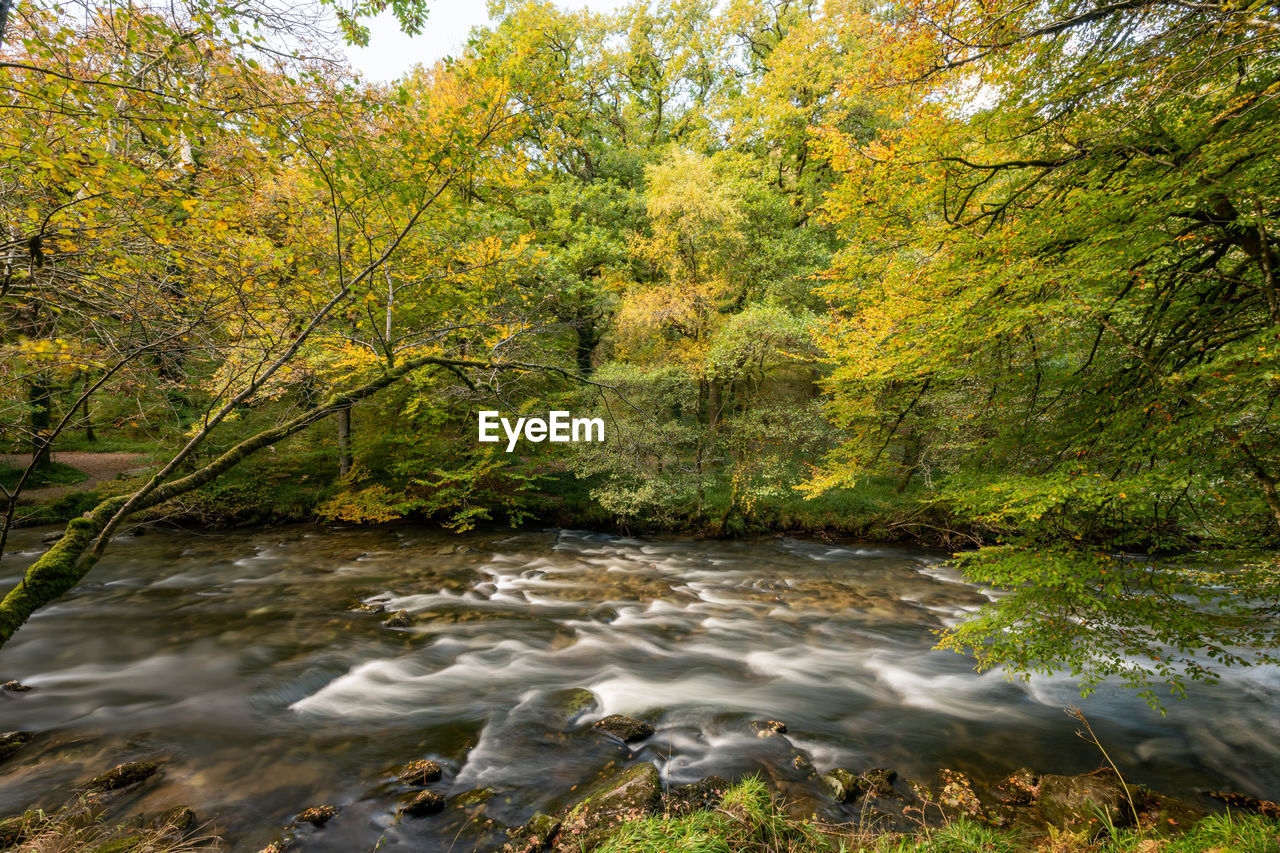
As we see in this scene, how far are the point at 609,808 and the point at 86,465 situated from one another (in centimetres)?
2081

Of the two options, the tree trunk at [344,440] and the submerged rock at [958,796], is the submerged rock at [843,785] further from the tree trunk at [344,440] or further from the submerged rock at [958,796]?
the tree trunk at [344,440]

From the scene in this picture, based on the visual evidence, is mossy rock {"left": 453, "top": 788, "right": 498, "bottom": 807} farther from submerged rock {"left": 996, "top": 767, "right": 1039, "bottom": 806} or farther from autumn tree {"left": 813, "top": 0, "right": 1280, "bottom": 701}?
autumn tree {"left": 813, "top": 0, "right": 1280, "bottom": 701}

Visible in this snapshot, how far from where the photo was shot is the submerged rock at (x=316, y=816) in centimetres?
371

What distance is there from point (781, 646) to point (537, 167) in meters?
15.8

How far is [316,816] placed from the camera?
12.2ft

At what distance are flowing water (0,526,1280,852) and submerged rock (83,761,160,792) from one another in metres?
0.16

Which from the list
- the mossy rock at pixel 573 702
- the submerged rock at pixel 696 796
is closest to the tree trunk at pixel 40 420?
the submerged rock at pixel 696 796

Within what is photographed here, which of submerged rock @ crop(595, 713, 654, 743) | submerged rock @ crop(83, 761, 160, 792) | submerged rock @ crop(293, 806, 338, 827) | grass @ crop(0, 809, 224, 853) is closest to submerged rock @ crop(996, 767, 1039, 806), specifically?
submerged rock @ crop(595, 713, 654, 743)

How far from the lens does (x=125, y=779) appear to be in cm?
394

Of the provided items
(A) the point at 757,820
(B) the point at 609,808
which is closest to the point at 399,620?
(B) the point at 609,808

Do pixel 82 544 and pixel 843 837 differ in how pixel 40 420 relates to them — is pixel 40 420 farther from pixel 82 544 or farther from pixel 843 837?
pixel 843 837

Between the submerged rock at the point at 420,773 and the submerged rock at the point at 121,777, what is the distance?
193cm

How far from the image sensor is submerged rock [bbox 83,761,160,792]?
3871 mm

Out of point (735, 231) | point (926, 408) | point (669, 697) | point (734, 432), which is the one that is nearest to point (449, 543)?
point (734, 432)
